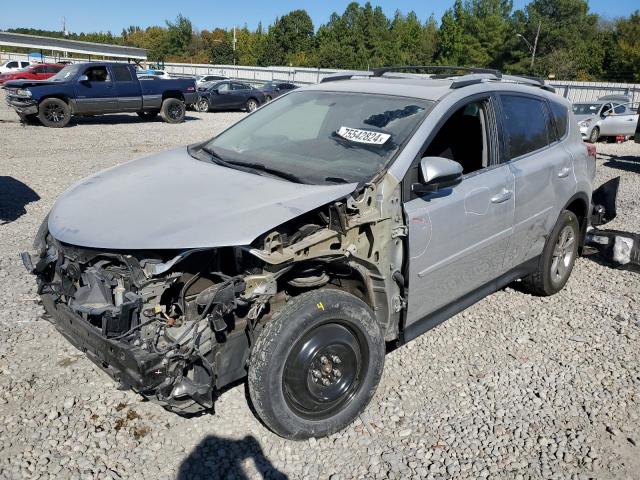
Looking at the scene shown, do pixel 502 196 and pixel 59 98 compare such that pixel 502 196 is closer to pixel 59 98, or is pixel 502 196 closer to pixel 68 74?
pixel 59 98

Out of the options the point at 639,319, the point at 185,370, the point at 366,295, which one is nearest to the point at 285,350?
the point at 185,370

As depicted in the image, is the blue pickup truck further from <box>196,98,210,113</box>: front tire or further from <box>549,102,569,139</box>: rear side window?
<box>549,102,569,139</box>: rear side window

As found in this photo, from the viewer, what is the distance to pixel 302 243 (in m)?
2.80

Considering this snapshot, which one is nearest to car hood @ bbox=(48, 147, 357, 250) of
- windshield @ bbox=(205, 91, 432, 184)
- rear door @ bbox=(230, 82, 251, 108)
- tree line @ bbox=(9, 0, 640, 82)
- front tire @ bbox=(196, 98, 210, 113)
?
windshield @ bbox=(205, 91, 432, 184)

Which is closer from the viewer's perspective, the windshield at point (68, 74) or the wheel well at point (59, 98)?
the wheel well at point (59, 98)

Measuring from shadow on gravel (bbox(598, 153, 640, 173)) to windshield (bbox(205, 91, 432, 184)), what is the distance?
11307 millimetres

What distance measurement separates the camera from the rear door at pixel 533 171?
4.05 m

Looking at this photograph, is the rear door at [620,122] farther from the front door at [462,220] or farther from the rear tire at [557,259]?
the front door at [462,220]

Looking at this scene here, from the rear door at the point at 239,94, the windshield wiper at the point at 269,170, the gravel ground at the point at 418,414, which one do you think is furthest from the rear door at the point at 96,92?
the windshield wiper at the point at 269,170

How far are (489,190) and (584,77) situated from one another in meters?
60.1

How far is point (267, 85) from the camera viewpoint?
90.4 ft

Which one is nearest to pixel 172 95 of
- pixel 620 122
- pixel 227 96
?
pixel 227 96

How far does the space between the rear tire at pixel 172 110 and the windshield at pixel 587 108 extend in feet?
44.3

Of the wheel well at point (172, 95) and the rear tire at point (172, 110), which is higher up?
the wheel well at point (172, 95)
